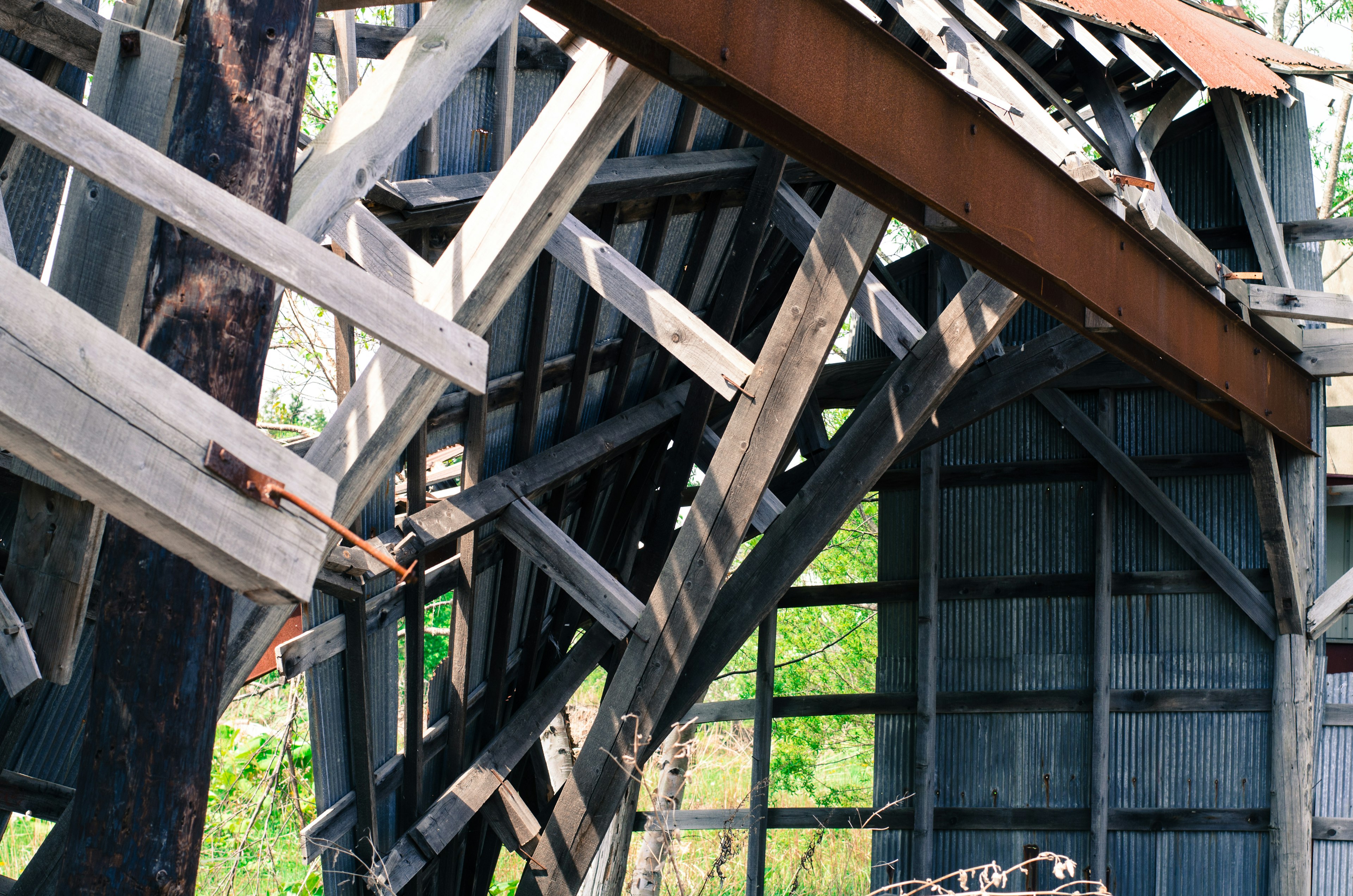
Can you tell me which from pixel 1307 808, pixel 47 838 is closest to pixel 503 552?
pixel 47 838

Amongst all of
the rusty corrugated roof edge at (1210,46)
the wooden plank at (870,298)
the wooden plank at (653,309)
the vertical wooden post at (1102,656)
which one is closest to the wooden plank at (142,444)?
the wooden plank at (653,309)

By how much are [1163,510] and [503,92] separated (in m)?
5.16

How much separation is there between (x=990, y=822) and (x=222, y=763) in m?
7.73

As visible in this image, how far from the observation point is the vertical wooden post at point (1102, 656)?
7191 millimetres

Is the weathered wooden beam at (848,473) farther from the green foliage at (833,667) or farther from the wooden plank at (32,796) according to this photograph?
the green foliage at (833,667)

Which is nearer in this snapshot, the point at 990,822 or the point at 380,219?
the point at 380,219

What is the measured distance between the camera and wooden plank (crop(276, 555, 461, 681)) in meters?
3.99

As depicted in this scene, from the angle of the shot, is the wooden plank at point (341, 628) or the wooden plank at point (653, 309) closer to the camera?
the wooden plank at point (341, 628)

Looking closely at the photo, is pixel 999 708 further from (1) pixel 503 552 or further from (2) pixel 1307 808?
(1) pixel 503 552

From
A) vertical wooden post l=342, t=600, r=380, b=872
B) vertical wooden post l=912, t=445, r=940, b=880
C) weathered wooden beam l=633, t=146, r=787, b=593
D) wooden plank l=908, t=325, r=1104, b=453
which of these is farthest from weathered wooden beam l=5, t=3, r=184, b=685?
vertical wooden post l=912, t=445, r=940, b=880

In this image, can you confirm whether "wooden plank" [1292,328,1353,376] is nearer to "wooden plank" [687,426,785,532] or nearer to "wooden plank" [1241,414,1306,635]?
"wooden plank" [1241,414,1306,635]

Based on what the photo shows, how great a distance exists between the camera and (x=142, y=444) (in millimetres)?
1610

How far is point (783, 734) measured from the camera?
13.2m

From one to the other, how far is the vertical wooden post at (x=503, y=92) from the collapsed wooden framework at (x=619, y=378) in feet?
0.06
